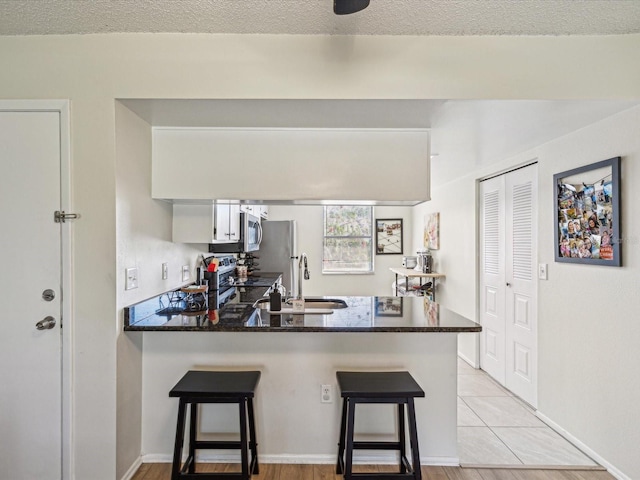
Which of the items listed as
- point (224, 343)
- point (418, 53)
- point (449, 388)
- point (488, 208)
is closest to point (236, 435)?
point (224, 343)

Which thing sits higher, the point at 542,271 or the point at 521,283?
the point at 542,271

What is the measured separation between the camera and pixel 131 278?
1.99 m

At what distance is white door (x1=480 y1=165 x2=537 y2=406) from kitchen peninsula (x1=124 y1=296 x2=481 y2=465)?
123 centimetres

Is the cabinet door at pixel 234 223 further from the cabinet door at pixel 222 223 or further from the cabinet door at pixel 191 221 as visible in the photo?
the cabinet door at pixel 191 221

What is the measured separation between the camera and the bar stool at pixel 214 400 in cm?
174

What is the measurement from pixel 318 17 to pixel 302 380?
2.00 metres

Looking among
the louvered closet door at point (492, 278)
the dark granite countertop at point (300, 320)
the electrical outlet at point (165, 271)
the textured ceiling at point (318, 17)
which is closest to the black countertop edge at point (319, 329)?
the dark granite countertop at point (300, 320)

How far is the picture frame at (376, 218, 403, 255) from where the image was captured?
5.80m

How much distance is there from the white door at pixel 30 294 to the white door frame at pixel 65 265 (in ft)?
0.07

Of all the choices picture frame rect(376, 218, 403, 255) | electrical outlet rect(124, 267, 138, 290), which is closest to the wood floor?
electrical outlet rect(124, 267, 138, 290)

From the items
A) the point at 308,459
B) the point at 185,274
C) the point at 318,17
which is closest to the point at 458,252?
the point at 308,459

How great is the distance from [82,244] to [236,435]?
1424 mm

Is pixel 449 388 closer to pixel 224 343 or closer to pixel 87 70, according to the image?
pixel 224 343

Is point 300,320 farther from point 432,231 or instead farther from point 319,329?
point 432,231
